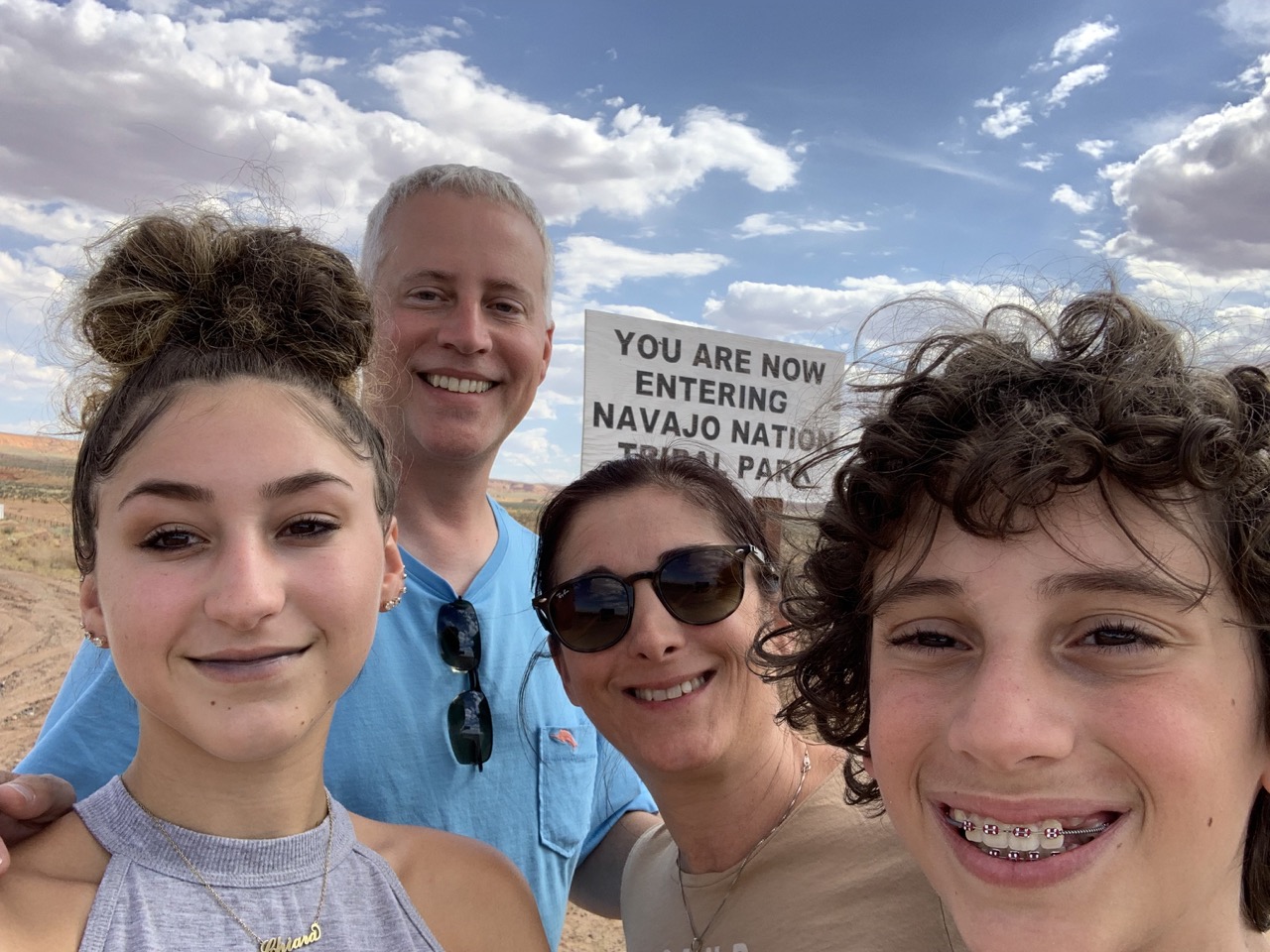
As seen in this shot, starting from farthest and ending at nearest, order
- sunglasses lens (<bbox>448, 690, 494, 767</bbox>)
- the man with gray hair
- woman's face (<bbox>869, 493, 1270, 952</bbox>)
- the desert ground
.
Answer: the desert ground < sunglasses lens (<bbox>448, 690, 494, 767</bbox>) < the man with gray hair < woman's face (<bbox>869, 493, 1270, 952</bbox>)

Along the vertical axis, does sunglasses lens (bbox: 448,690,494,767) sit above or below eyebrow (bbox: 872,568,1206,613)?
below

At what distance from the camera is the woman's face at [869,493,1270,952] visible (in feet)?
4.19

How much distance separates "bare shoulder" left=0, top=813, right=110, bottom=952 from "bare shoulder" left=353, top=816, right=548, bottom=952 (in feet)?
1.77

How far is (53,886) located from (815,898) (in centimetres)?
149

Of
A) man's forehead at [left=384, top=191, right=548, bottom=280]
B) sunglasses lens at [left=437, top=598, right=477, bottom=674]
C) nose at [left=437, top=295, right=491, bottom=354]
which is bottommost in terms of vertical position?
sunglasses lens at [left=437, top=598, right=477, bottom=674]

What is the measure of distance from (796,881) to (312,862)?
106 cm

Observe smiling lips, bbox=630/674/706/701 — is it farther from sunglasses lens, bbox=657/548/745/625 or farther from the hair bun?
the hair bun

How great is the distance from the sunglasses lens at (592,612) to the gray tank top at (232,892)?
0.71 meters

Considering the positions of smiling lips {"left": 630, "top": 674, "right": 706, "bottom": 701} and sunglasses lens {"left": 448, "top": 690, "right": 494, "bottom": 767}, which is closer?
smiling lips {"left": 630, "top": 674, "right": 706, "bottom": 701}

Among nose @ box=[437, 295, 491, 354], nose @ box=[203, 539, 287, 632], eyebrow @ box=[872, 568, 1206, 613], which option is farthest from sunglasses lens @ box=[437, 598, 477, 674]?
eyebrow @ box=[872, 568, 1206, 613]

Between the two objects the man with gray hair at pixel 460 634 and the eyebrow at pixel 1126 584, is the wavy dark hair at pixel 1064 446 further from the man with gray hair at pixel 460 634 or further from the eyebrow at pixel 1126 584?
the man with gray hair at pixel 460 634

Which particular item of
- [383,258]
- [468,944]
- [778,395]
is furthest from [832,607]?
[778,395]

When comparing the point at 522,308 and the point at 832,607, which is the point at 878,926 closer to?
the point at 832,607

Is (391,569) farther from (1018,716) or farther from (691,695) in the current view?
(1018,716)
